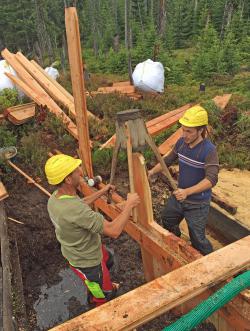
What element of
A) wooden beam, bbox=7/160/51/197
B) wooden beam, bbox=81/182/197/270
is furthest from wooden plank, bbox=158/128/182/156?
wooden beam, bbox=81/182/197/270

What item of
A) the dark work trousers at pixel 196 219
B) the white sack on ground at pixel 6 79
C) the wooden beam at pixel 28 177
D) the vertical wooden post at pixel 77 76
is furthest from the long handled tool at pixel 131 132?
the white sack on ground at pixel 6 79

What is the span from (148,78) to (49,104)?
389cm

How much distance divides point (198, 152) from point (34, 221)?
10.4ft

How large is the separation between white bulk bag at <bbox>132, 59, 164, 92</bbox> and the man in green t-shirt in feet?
27.1

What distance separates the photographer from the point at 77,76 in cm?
401

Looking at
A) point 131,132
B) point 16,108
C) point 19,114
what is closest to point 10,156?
point 19,114

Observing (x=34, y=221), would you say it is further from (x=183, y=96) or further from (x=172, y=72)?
(x=172, y=72)

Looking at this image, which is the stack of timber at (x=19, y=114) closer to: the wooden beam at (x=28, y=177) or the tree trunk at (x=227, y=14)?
the wooden beam at (x=28, y=177)

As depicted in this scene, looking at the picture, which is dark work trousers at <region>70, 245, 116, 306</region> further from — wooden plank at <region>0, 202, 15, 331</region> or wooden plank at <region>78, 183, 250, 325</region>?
wooden plank at <region>0, 202, 15, 331</region>

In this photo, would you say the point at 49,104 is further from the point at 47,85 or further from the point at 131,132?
the point at 131,132

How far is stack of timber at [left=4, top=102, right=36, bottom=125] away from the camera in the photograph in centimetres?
774

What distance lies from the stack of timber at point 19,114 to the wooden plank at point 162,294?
20.7 ft

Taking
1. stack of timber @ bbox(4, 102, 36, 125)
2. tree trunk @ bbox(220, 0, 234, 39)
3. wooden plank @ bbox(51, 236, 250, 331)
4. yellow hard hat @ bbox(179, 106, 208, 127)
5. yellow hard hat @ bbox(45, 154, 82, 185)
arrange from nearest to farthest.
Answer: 1. wooden plank @ bbox(51, 236, 250, 331)
2. yellow hard hat @ bbox(45, 154, 82, 185)
3. yellow hard hat @ bbox(179, 106, 208, 127)
4. stack of timber @ bbox(4, 102, 36, 125)
5. tree trunk @ bbox(220, 0, 234, 39)

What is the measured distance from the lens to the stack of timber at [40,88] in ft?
26.2
